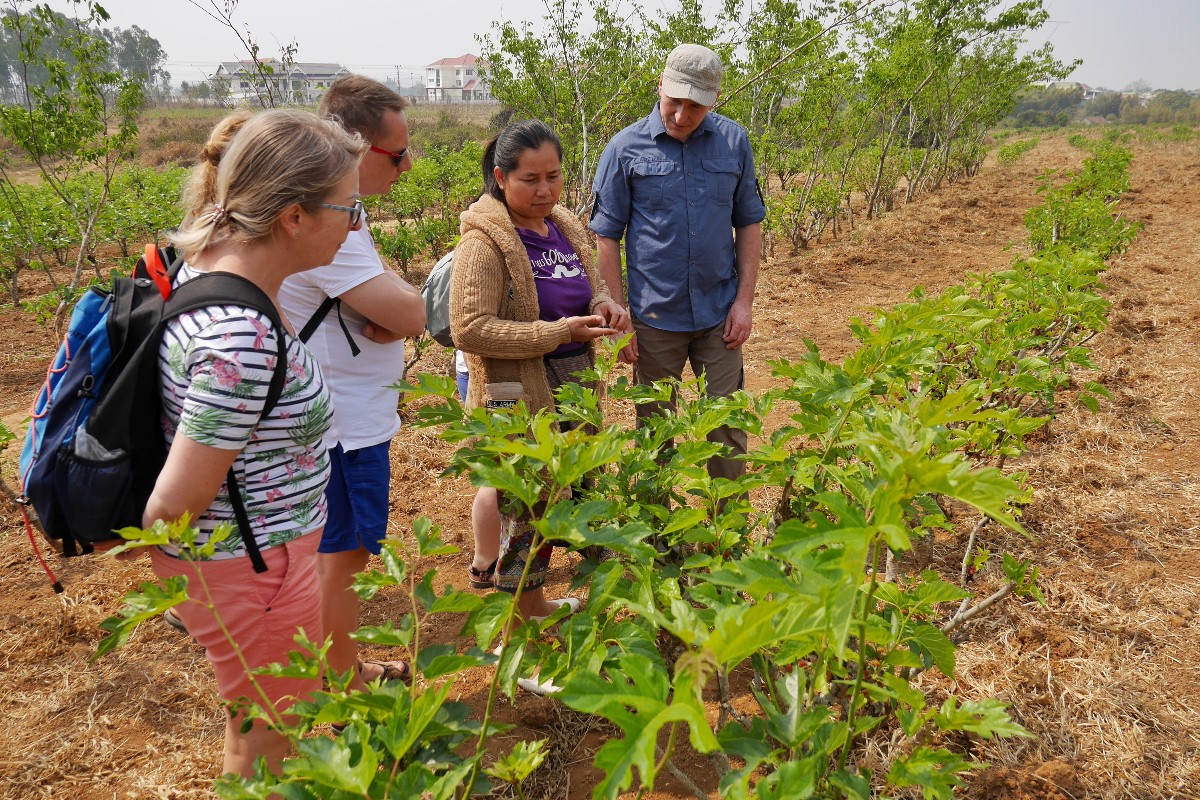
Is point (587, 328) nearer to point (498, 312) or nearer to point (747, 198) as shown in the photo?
point (498, 312)

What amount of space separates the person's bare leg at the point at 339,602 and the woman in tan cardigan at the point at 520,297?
0.44 meters

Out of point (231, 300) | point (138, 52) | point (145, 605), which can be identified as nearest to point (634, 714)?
point (145, 605)

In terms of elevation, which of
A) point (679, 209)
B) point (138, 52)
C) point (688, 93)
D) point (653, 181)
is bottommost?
point (679, 209)

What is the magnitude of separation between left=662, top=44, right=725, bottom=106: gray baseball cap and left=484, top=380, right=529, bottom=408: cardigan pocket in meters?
1.36

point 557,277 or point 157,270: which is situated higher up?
point 157,270

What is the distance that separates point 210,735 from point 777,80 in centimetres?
968

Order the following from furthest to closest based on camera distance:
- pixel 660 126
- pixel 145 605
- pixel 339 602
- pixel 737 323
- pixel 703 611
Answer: pixel 737 323, pixel 660 126, pixel 339 602, pixel 703 611, pixel 145 605

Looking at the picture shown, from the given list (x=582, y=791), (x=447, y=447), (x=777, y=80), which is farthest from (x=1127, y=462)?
(x=777, y=80)

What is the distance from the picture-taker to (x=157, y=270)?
1.39m

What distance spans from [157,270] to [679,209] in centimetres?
203

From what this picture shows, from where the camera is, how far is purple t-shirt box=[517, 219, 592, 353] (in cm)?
238

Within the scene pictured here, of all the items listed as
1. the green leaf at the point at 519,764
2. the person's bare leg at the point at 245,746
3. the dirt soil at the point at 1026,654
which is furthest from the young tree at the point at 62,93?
the green leaf at the point at 519,764

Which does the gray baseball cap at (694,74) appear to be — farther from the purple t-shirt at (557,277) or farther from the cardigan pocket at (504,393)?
the cardigan pocket at (504,393)

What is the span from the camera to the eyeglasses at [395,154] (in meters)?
A: 2.02
